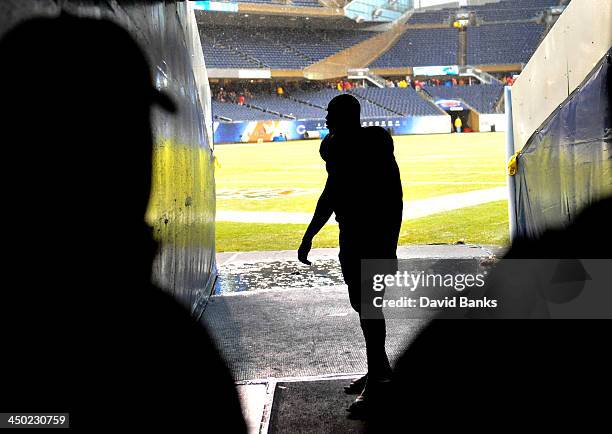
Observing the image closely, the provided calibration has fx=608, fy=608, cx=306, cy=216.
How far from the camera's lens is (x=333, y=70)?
6041 cm

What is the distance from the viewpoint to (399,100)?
5494cm

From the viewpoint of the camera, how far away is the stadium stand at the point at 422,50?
206 ft

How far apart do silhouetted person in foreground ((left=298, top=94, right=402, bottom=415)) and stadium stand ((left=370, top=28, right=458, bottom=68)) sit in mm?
61425

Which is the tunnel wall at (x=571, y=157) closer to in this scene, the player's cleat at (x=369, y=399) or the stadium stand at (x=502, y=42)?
the player's cleat at (x=369, y=399)

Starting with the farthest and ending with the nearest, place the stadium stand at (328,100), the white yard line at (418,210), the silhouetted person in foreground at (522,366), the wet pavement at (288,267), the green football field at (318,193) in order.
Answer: the stadium stand at (328,100) → the white yard line at (418,210) → the green football field at (318,193) → the wet pavement at (288,267) → the silhouetted person in foreground at (522,366)

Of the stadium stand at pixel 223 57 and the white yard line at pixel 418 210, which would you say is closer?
the white yard line at pixel 418 210

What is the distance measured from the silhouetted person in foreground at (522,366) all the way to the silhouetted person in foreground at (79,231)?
3.50 ft

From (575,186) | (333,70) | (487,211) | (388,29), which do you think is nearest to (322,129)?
(333,70)

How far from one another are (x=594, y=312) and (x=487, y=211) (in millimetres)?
7489

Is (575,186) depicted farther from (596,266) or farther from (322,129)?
(322,129)

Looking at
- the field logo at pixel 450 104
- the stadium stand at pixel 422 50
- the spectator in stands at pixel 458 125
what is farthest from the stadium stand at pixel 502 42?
the spectator in stands at pixel 458 125

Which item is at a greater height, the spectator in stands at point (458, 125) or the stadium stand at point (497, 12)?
the stadium stand at point (497, 12)

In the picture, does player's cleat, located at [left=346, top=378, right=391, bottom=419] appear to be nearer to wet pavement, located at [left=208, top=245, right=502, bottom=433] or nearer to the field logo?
wet pavement, located at [left=208, top=245, right=502, bottom=433]

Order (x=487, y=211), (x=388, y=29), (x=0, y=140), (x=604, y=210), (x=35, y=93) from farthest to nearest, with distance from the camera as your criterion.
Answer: (x=388, y=29), (x=487, y=211), (x=604, y=210), (x=35, y=93), (x=0, y=140)
